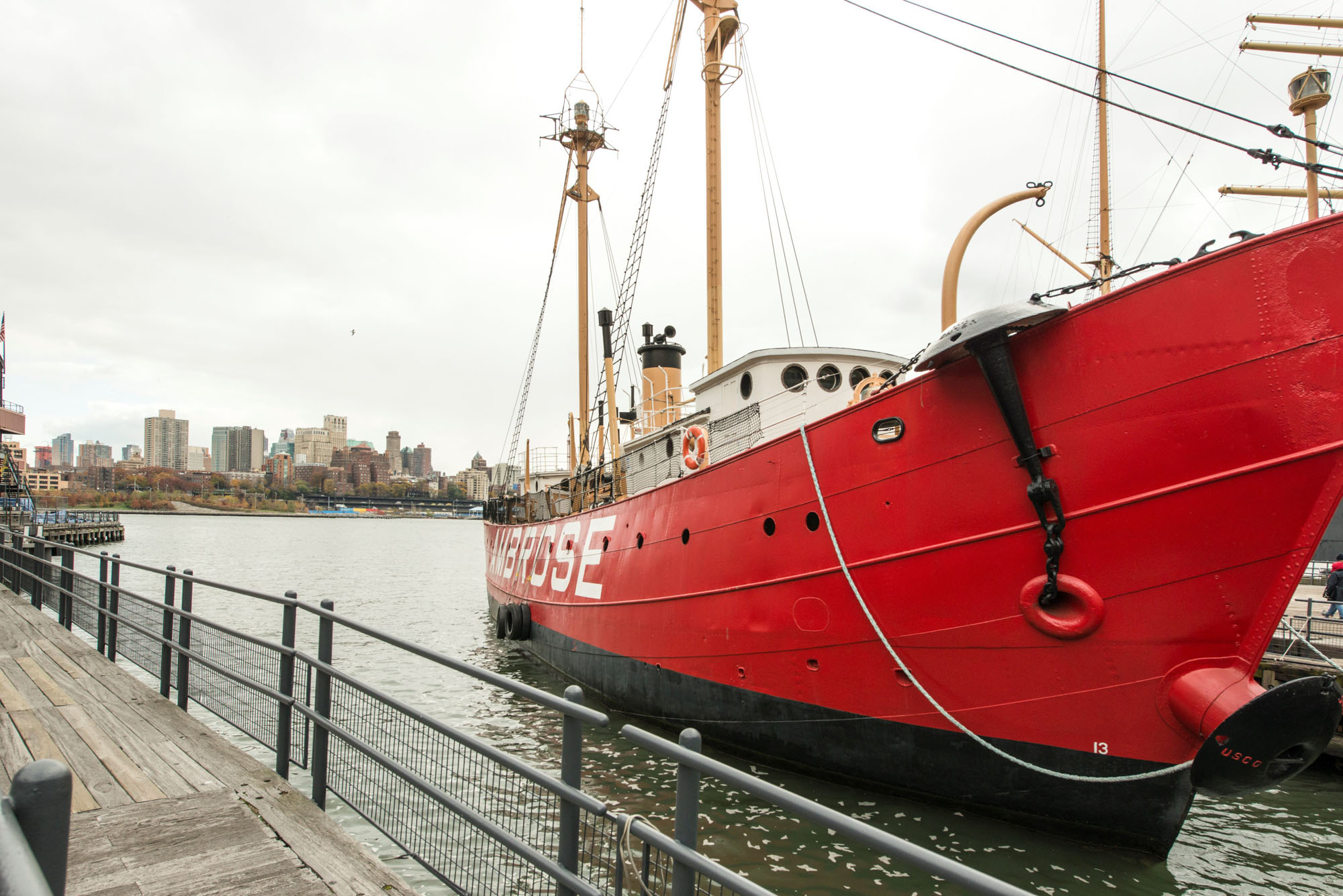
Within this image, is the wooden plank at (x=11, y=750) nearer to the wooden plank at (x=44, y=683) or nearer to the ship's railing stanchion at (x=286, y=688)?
the wooden plank at (x=44, y=683)

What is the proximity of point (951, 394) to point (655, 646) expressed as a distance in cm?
503

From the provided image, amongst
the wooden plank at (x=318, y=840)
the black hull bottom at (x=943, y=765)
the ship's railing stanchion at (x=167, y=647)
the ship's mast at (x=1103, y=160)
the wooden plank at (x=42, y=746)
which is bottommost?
the black hull bottom at (x=943, y=765)

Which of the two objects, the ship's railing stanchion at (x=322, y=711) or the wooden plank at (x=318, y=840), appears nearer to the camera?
the wooden plank at (x=318, y=840)

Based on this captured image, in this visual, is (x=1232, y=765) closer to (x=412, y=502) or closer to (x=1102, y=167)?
(x=1102, y=167)

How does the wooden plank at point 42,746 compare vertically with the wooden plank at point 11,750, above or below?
below

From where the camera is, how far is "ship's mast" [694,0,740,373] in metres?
12.4

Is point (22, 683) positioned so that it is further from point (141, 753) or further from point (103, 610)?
point (141, 753)

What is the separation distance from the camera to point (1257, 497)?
16.8ft

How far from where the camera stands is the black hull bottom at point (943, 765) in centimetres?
572

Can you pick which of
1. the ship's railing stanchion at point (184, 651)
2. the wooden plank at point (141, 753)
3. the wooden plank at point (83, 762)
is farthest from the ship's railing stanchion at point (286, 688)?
the ship's railing stanchion at point (184, 651)

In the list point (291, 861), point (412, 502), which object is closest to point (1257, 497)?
point (291, 861)

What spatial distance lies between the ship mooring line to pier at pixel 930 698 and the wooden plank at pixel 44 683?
20.8 feet

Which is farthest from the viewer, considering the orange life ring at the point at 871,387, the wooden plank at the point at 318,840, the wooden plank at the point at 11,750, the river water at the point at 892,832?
the orange life ring at the point at 871,387

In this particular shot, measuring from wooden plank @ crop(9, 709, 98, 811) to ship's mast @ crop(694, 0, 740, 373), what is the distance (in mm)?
9160
